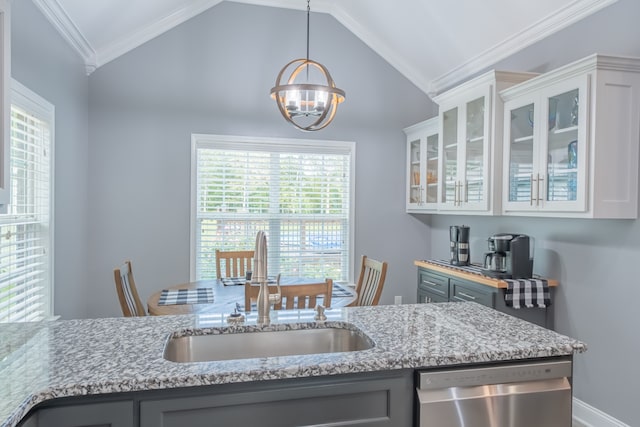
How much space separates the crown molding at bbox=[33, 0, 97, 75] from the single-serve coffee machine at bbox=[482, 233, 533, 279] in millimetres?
3373

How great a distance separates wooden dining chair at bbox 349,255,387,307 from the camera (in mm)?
3018

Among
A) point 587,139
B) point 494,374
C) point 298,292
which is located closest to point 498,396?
point 494,374

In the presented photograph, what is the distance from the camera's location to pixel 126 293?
2.67 m

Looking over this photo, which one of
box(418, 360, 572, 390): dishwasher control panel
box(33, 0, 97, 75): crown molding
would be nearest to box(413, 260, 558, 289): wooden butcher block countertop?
box(418, 360, 572, 390): dishwasher control panel

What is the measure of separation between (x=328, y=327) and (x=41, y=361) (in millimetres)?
936

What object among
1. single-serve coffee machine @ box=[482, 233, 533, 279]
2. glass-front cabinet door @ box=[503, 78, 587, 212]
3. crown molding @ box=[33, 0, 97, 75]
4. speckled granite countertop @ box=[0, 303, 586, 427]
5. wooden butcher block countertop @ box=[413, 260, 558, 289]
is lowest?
wooden butcher block countertop @ box=[413, 260, 558, 289]

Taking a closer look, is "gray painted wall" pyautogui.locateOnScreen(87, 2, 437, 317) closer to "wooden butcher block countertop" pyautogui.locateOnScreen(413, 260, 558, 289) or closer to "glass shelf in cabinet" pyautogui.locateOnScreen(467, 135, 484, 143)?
"wooden butcher block countertop" pyautogui.locateOnScreen(413, 260, 558, 289)

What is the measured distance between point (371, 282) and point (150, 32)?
2.99m

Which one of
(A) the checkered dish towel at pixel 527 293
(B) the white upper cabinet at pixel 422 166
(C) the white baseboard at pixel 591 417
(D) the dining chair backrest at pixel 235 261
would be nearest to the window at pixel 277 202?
(D) the dining chair backrest at pixel 235 261

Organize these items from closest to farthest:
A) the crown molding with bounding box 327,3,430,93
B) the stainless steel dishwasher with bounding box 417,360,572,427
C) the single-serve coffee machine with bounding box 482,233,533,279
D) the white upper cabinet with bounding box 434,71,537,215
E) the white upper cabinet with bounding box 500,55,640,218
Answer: the stainless steel dishwasher with bounding box 417,360,572,427
the white upper cabinet with bounding box 500,55,640,218
the single-serve coffee machine with bounding box 482,233,533,279
the white upper cabinet with bounding box 434,71,537,215
the crown molding with bounding box 327,3,430,93

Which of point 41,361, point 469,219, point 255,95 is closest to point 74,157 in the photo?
point 255,95

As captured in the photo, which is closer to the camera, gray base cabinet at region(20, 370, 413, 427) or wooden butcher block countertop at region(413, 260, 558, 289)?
gray base cabinet at region(20, 370, 413, 427)

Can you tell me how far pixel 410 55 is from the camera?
4.52 meters

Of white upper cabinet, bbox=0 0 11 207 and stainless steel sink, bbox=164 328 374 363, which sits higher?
white upper cabinet, bbox=0 0 11 207
